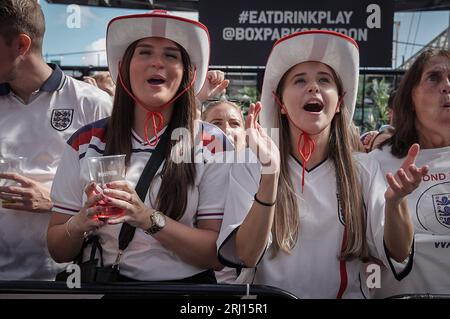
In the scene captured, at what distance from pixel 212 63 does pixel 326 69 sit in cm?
105

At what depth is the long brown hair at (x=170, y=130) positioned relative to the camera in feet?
4.78

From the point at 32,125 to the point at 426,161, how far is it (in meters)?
1.62

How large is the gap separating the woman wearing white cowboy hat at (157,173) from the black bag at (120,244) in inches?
0.8

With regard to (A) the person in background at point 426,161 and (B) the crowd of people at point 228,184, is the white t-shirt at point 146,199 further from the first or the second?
(A) the person in background at point 426,161

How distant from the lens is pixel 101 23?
84.5 inches

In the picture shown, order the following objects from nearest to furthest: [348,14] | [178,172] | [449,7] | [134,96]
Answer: [178,172]
[134,96]
[348,14]
[449,7]

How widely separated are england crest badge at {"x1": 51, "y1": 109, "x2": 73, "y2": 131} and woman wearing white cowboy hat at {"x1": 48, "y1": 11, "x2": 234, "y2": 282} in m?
0.35

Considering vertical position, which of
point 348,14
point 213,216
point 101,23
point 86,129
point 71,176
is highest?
point 348,14

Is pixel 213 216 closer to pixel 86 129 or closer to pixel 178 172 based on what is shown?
pixel 178 172

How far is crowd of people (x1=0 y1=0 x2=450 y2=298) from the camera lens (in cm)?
142

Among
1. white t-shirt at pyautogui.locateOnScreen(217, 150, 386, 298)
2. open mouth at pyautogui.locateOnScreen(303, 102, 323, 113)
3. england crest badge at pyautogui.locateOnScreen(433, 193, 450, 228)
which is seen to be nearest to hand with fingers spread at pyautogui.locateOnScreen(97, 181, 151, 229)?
white t-shirt at pyautogui.locateOnScreen(217, 150, 386, 298)

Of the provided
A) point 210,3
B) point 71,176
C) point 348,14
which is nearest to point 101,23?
point 210,3

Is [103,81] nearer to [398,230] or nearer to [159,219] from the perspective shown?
[159,219]

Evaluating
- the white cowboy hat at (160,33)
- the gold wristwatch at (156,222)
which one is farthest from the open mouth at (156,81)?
the gold wristwatch at (156,222)
